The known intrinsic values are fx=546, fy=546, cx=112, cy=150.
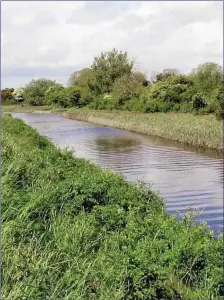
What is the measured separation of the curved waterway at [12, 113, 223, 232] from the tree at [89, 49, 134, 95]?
85.0ft

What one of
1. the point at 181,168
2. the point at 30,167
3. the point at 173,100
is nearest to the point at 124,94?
the point at 173,100

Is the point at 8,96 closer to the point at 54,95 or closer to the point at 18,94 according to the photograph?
the point at 18,94

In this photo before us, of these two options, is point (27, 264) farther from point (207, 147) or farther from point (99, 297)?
point (207, 147)

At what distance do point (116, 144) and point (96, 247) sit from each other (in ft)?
65.0

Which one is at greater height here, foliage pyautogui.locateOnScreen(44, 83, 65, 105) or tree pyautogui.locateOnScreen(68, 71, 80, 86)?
tree pyautogui.locateOnScreen(68, 71, 80, 86)

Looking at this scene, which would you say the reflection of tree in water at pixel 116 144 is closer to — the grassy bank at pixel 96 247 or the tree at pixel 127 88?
the grassy bank at pixel 96 247

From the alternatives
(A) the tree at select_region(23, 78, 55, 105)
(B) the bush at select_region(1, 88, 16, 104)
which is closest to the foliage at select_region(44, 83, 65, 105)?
(A) the tree at select_region(23, 78, 55, 105)

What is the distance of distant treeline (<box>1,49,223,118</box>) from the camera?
38.0 metres

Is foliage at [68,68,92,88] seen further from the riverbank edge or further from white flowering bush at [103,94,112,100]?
the riverbank edge

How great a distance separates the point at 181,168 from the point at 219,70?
27515 millimetres

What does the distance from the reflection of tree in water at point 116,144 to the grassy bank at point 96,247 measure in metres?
15.0

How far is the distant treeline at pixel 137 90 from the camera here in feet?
125

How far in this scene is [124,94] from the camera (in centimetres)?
4875

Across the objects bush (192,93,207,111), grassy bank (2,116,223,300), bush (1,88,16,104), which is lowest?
grassy bank (2,116,223,300)
